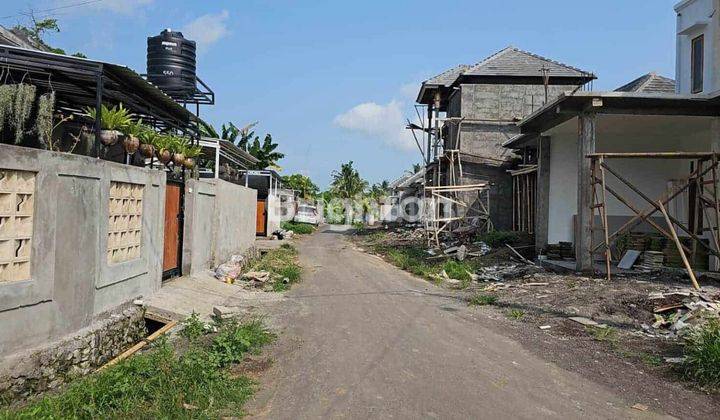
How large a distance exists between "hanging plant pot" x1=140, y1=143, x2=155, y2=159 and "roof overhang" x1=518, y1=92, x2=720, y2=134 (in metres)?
8.49

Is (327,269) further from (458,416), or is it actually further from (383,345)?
(458,416)

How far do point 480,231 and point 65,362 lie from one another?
Answer: 58.2ft

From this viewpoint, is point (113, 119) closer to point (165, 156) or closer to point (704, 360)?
point (165, 156)

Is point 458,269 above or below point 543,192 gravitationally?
below

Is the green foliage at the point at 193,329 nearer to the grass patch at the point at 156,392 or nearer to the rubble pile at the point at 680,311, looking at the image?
the grass patch at the point at 156,392

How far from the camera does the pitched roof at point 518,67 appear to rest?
947 inches

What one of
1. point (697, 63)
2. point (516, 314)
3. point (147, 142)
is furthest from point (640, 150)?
point (147, 142)

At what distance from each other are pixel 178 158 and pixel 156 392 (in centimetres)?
702

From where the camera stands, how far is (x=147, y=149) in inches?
402

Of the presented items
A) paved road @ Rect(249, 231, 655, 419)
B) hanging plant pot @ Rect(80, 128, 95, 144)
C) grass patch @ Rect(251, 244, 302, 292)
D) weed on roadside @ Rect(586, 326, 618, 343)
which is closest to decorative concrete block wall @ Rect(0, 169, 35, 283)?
paved road @ Rect(249, 231, 655, 419)

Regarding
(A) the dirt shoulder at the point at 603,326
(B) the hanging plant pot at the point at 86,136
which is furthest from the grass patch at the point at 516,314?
(B) the hanging plant pot at the point at 86,136

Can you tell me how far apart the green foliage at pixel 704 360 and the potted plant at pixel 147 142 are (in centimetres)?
889

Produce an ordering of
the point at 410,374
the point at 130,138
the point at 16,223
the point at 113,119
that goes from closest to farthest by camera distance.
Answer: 1. the point at 16,223
2. the point at 410,374
3. the point at 113,119
4. the point at 130,138

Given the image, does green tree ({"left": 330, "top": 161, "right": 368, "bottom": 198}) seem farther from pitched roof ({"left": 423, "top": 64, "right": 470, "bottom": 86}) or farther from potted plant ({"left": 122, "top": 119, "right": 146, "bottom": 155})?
potted plant ({"left": 122, "top": 119, "right": 146, "bottom": 155})
